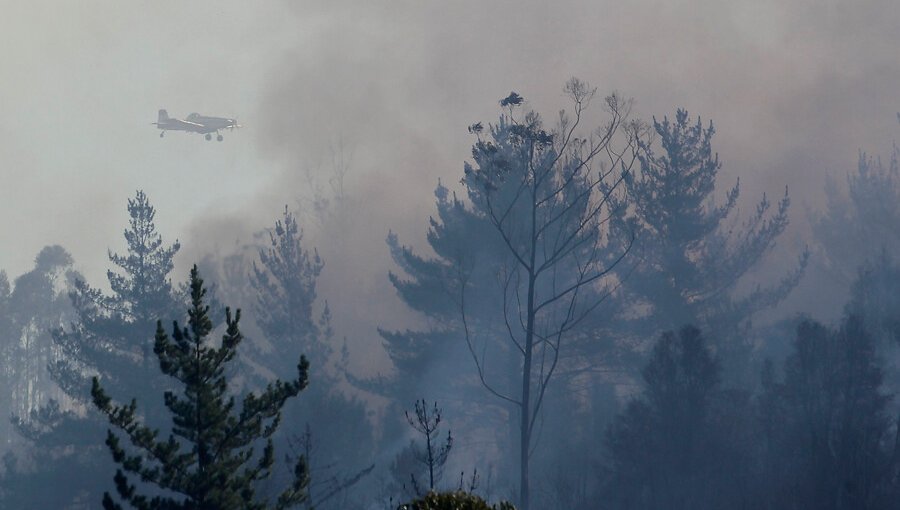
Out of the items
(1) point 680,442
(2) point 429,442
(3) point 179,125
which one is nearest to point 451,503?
(2) point 429,442

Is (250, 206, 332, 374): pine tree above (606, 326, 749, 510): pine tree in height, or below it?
above

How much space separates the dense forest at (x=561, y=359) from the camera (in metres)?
46.1

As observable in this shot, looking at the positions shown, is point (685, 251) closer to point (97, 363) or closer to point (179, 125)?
point (97, 363)

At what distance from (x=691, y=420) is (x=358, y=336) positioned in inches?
1301

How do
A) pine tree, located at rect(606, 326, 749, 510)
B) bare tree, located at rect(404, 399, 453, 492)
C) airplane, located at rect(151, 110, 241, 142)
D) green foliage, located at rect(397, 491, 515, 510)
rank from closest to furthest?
green foliage, located at rect(397, 491, 515, 510) < bare tree, located at rect(404, 399, 453, 492) < pine tree, located at rect(606, 326, 749, 510) < airplane, located at rect(151, 110, 241, 142)

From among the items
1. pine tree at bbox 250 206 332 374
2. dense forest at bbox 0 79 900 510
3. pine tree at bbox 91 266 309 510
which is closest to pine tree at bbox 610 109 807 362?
dense forest at bbox 0 79 900 510

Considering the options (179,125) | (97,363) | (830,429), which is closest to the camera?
(830,429)

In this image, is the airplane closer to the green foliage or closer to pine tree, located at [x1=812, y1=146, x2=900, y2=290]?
pine tree, located at [x1=812, y1=146, x2=900, y2=290]

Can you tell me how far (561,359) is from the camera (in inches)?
2334

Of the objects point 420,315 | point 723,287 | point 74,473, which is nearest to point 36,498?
point 74,473

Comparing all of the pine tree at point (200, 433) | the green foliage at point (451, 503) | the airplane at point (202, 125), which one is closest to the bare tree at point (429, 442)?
the pine tree at point (200, 433)

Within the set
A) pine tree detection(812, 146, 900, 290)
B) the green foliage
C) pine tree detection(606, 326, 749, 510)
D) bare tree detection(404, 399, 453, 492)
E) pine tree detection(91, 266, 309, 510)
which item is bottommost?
the green foliage

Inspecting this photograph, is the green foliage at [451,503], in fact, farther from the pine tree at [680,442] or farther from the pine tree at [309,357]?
the pine tree at [309,357]

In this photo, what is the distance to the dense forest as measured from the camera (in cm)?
4609
